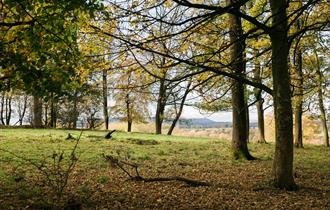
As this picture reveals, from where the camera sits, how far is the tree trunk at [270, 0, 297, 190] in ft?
24.0

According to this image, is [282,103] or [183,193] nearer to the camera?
[183,193]

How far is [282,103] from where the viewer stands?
7312mm

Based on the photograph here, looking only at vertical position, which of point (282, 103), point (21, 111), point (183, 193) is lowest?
point (183, 193)

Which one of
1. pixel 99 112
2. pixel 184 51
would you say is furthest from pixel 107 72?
pixel 99 112

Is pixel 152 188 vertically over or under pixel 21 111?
under

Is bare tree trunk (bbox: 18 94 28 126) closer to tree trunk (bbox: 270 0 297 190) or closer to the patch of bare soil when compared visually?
the patch of bare soil

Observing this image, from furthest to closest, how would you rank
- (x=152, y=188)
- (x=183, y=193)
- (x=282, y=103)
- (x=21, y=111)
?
(x=21, y=111)
(x=152, y=188)
(x=282, y=103)
(x=183, y=193)

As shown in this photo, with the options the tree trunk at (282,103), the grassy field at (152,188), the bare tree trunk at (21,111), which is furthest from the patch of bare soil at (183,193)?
the bare tree trunk at (21,111)

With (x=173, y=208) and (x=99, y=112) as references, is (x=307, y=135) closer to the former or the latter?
(x=99, y=112)

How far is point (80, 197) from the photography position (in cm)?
659

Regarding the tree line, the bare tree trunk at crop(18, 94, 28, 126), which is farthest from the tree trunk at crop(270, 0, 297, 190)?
the bare tree trunk at crop(18, 94, 28, 126)

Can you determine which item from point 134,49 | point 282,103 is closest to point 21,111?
point 134,49

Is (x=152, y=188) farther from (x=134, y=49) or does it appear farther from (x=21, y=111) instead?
(x=21, y=111)

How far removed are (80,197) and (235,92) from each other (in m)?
7.56
